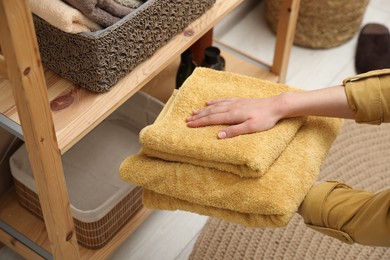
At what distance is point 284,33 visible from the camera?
5.03 feet

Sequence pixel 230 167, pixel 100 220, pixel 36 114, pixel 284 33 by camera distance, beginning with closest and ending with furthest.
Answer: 1. pixel 36 114
2. pixel 230 167
3. pixel 100 220
4. pixel 284 33

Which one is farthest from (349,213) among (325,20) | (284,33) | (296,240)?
(325,20)

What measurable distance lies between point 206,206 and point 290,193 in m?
0.15

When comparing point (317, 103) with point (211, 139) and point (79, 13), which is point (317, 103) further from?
point (79, 13)

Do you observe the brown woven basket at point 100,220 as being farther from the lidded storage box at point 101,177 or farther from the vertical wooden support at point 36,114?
the vertical wooden support at point 36,114

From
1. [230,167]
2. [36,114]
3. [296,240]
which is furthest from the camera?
[296,240]

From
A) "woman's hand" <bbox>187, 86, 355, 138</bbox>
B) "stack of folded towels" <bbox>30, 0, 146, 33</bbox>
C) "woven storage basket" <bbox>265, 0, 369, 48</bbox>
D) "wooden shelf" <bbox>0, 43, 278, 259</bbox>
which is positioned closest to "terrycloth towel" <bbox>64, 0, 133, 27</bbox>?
"stack of folded towels" <bbox>30, 0, 146, 33</bbox>

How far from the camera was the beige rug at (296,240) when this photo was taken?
136cm

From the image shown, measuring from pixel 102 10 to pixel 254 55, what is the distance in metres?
0.96

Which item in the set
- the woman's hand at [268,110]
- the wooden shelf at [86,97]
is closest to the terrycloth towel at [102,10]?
the wooden shelf at [86,97]

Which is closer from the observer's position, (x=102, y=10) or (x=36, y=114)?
(x=36, y=114)

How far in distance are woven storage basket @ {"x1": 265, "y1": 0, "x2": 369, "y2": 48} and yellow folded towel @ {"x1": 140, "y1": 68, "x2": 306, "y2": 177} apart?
2.59 feet

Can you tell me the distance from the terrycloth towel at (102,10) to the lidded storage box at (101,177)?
16.2 inches

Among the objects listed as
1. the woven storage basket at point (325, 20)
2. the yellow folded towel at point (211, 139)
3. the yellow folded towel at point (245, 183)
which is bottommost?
the woven storage basket at point (325, 20)
